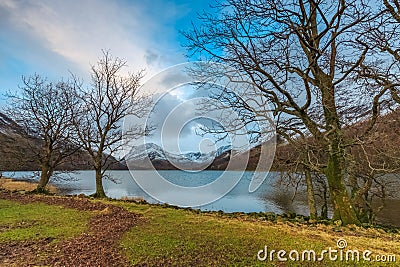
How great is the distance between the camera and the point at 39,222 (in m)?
5.98

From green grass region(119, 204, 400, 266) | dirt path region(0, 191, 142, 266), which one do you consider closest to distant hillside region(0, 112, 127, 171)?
dirt path region(0, 191, 142, 266)

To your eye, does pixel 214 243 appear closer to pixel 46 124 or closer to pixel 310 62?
pixel 310 62

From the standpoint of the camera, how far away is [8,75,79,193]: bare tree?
46.3 feet

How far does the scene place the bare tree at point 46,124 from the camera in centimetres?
1410

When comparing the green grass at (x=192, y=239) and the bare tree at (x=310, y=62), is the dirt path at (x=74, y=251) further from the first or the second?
the bare tree at (x=310, y=62)

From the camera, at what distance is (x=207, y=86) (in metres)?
7.56

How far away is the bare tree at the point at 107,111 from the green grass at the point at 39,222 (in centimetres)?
543

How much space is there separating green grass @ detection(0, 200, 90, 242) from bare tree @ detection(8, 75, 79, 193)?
6.38 meters

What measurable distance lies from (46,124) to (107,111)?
3619 millimetres

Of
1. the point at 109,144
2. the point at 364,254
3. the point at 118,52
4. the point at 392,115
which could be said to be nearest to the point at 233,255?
the point at 364,254

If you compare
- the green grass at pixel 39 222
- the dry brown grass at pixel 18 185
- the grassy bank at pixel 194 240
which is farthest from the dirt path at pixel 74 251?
the dry brown grass at pixel 18 185

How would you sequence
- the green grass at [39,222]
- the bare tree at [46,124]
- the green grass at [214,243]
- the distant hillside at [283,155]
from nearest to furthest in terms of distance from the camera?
the green grass at [214,243] → the green grass at [39,222] → the distant hillside at [283,155] → the bare tree at [46,124]

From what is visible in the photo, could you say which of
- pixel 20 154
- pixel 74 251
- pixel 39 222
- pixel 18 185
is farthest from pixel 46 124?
pixel 74 251

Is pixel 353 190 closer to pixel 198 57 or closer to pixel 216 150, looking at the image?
pixel 216 150
